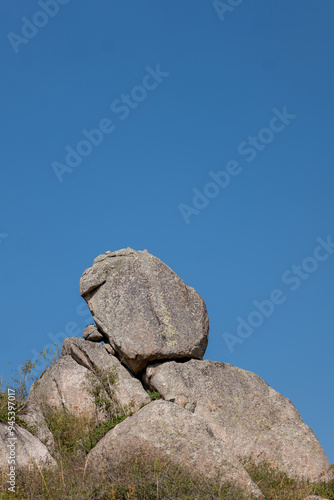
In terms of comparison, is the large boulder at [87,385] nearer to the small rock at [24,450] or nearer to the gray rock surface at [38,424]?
the gray rock surface at [38,424]

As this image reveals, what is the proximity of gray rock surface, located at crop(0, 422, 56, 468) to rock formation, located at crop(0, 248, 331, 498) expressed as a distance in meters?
0.04

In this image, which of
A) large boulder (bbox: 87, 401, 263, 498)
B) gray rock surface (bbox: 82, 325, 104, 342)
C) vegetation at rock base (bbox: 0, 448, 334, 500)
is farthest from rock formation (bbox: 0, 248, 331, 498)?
vegetation at rock base (bbox: 0, 448, 334, 500)

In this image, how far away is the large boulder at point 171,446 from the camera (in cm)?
1545

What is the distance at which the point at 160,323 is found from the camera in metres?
20.5

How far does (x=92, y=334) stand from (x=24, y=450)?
5.26 meters

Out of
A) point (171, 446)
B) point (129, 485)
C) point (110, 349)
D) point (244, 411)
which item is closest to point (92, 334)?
point (110, 349)

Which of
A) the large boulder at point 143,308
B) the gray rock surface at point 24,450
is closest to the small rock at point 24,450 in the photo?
the gray rock surface at point 24,450

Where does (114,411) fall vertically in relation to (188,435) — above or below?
above

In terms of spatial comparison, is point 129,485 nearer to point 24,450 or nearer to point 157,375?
point 24,450

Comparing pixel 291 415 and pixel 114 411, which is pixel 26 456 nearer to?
pixel 114 411

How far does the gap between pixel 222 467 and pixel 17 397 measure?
7.55m

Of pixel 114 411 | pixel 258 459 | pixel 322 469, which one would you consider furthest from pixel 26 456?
pixel 322 469

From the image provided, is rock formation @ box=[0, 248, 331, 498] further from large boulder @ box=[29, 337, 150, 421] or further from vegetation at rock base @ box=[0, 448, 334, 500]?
vegetation at rock base @ box=[0, 448, 334, 500]

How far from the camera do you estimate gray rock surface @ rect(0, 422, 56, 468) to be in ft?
52.7
